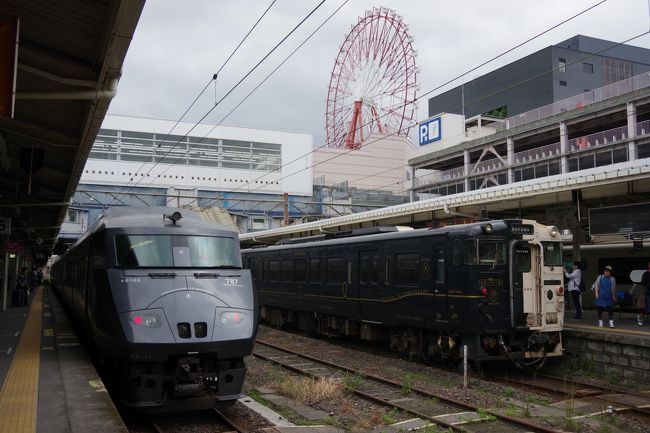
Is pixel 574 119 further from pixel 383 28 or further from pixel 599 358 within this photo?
pixel 599 358

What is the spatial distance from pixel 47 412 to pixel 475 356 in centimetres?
715

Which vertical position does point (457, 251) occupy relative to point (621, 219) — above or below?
below

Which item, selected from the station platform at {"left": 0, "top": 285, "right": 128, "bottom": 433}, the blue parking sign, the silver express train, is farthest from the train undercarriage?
the blue parking sign

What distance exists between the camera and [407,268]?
1255 centimetres

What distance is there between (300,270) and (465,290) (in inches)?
284

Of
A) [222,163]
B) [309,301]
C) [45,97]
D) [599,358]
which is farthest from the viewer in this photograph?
[222,163]

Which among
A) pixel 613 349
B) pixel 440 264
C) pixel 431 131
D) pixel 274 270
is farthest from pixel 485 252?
pixel 431 131

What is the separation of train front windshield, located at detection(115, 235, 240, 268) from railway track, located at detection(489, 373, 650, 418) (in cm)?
555

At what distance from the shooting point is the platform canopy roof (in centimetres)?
667

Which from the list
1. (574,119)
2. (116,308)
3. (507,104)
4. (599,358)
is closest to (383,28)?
(574,119)

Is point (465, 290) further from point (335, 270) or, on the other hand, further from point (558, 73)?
point (558, 73)

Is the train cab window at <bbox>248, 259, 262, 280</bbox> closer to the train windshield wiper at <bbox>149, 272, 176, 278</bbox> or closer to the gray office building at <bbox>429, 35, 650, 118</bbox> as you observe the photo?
the train windshield wiper at <bbox>149, 272, 176, 278</bbox>

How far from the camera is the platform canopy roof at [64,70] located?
21.9ft

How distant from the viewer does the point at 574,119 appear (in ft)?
149
